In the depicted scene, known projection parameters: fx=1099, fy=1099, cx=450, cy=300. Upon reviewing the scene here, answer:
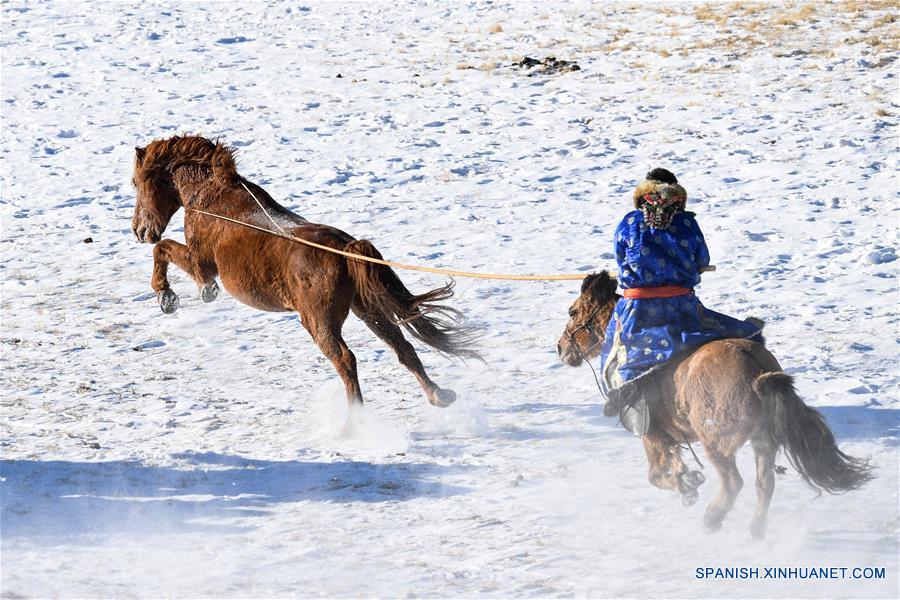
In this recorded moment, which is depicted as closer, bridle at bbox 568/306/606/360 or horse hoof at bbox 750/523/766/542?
horse hoof at bbox 750/523/766/542

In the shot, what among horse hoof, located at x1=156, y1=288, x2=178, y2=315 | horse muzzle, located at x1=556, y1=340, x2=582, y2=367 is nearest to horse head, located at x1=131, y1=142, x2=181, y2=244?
horse hoof, located at x1=156, y1=288, x2=178, y2=315

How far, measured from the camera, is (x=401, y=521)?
5.75 m

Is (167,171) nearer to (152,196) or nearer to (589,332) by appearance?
(152,196)

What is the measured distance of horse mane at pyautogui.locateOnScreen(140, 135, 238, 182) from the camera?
7.86m

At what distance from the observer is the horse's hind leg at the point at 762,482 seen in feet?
16.3

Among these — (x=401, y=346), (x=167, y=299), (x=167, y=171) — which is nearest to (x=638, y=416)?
(x=401, y=346)

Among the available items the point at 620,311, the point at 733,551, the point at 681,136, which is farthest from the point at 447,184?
the point at 733,551

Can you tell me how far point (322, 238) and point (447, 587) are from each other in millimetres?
2818

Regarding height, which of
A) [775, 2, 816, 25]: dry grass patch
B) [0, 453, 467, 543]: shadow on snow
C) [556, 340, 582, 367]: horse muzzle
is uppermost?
[775, 2, 816, 25]: dry grass patch

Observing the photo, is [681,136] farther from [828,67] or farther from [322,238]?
[322,238]

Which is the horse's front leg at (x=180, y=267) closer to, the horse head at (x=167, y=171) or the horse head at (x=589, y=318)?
the horse head at (x=167, y=171)

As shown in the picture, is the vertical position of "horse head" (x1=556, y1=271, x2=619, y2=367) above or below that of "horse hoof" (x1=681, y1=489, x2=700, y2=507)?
above

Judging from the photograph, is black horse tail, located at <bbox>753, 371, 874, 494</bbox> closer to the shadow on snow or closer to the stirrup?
the stirrup

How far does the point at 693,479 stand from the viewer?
5289mm
